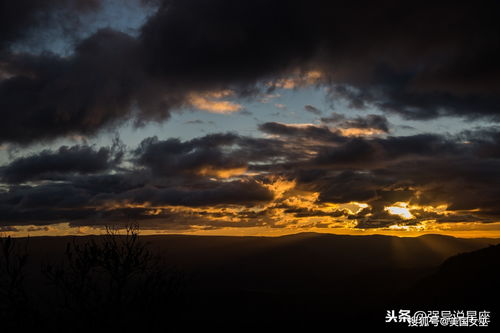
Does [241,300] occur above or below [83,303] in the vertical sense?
below

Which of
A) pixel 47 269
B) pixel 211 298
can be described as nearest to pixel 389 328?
pixel 47 269

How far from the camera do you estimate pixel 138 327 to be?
2894 centimetres

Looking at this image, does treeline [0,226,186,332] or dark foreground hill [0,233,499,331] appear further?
dark foreground hill [0,233,499,331]

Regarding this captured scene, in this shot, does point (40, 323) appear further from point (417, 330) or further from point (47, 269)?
point (417, 330)

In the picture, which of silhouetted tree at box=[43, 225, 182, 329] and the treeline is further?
silhouetted tree at box=[43, 225, 182, 329]

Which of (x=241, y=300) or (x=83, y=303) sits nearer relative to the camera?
(x=83, y=303)

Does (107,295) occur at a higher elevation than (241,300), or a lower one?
higher

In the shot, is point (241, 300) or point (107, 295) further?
point (241, 300)

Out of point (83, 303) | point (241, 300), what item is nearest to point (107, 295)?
point (83, 303)

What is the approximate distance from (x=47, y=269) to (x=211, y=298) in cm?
16507

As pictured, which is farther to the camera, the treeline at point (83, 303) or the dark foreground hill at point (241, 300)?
the dark foreground hill at point (241, 300)

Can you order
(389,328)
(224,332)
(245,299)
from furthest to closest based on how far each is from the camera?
(245,299) < (224,332) < (389,328)

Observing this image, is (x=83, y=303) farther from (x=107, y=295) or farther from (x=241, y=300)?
(x=241, y=300)

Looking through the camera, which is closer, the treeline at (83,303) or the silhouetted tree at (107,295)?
the treeline at (83,303)
